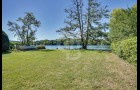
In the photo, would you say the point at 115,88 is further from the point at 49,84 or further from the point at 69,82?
the point at 49,84

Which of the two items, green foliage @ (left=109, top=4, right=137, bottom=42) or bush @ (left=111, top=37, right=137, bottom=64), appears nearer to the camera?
bush @ (left=111, top=37, right=137, bottom=64)

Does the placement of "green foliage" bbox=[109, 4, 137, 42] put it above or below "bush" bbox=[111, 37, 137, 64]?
above

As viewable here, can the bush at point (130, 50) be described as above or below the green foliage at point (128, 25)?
below

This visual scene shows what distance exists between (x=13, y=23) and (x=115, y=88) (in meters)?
29.3

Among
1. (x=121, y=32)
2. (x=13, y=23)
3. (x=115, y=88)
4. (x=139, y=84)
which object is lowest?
(x=115, y=88)

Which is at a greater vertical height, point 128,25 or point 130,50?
point 128,25

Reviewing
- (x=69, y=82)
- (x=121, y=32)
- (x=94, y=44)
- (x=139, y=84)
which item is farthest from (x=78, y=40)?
(x=139, y=84)

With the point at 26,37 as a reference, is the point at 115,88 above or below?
below

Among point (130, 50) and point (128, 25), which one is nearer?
point (130, 50)

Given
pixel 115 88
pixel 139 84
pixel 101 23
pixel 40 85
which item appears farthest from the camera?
pixel 101 23

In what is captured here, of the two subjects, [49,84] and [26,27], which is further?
[26,27]

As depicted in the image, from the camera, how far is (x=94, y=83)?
5.84m

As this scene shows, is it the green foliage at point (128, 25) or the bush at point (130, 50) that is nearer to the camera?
the bush at point (130, 50)

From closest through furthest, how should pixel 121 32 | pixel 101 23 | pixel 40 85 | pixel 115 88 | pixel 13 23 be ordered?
1. pixel 115 88
2. pixel 40 85
3. pixel 121 32
4. pixel 101 23
5. pixel 13 23
